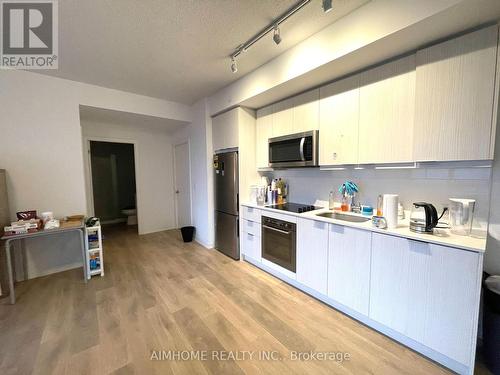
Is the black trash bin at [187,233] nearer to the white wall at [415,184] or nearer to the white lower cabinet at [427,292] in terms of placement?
the white wall at [415,184]

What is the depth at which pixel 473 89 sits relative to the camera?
1388 mm

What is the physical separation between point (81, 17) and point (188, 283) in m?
2.75

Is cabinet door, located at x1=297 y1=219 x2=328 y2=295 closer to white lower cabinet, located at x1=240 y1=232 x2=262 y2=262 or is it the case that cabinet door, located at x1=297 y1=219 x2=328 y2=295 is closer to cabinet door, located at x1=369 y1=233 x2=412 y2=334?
cabinet door, located at x1=369 y1=233 x2=412 y2=334

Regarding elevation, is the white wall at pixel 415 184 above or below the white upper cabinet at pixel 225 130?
below

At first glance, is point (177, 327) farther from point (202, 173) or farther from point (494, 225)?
point (494, 225)

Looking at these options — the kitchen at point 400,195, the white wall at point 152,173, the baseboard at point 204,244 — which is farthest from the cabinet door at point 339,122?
the white wall at point 152,173

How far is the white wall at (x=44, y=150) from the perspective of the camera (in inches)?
98.1

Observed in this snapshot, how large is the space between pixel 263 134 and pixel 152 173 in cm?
295

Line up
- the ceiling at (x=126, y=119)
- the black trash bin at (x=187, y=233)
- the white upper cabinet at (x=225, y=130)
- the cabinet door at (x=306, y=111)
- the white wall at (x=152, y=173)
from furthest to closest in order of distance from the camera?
1. the white wall at (x=152, y=173)
2. the black trash bin at (x=187, y=233)
3. the ceiling at (x=126, y=119)
4. the white upper cabinet at (x=225, y=130)
5. the cabinet door at (x=306, y=111)

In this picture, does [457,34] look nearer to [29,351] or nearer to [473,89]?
[473,89]

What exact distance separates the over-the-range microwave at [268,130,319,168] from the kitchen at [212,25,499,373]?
2 centimetres

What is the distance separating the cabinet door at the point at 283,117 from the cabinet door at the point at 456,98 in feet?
4.16

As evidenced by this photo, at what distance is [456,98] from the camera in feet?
4.76

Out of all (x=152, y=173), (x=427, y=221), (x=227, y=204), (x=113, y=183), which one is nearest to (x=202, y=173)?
(x=227, y=204)
